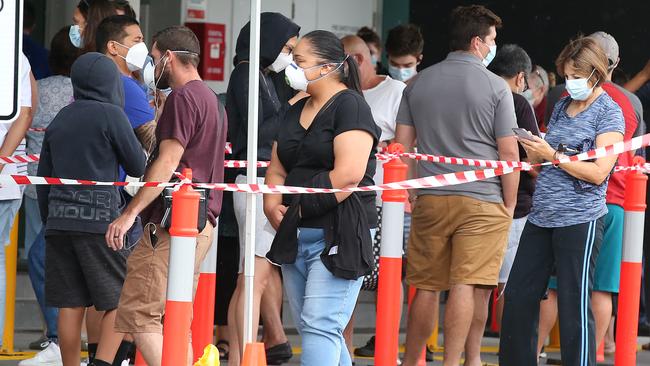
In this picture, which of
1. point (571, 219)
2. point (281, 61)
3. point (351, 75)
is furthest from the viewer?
point (281, 61)

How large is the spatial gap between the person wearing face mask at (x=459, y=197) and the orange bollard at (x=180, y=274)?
2.26 m

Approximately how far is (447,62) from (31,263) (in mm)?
2889

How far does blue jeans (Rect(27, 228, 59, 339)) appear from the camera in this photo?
28.4 ft

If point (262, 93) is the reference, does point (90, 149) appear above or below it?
below

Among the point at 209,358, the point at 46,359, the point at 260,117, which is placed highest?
the point at 260,117

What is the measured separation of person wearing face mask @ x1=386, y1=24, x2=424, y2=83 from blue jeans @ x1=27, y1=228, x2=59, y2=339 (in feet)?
9.12

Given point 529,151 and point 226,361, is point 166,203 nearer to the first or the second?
point 529,151

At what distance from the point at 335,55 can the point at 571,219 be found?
5.28 feet

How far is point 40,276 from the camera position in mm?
8828

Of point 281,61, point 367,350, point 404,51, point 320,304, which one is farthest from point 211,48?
point 320,304

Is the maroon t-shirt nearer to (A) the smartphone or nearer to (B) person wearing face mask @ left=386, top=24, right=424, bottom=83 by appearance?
(A) the smartphone

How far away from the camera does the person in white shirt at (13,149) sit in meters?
7.95

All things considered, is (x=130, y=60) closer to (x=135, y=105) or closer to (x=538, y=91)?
(x=135, y=105)

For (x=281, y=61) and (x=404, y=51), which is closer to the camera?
(x=281, y=61)
